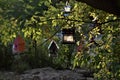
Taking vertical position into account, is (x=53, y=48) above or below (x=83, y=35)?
below

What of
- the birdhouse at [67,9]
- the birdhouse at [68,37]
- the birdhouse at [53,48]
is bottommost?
Answer: the birdhouse at [53,48]

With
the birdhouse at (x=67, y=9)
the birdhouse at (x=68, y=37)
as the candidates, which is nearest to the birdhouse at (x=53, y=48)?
the birdhouse at (x=68, y=37)

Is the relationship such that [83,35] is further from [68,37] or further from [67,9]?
[68,37]

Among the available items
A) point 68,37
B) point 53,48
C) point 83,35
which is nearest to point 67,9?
point 83,35

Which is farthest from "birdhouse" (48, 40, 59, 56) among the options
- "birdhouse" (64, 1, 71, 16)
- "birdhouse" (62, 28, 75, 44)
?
"birdhouse" (64, 1, 71, 16)

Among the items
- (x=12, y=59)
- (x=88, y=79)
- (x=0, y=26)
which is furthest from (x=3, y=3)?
(x=12, y=59)

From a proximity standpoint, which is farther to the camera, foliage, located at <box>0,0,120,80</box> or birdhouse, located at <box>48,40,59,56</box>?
birdhouse, located at <box>48,40,59,56</box>

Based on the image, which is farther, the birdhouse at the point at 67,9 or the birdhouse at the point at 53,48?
the birdhouse at the point at 53,48

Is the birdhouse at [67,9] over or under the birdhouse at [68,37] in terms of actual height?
over

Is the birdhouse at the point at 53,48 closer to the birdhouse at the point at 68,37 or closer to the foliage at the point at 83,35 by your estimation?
the birdhouse at the point at 68,37

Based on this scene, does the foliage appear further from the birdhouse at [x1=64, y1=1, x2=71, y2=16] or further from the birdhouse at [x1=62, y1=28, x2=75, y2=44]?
the birdhouse at [x1=62, y1=28, x2=75, y2=44]

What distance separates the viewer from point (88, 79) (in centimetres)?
1228

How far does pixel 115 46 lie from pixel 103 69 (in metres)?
0.90

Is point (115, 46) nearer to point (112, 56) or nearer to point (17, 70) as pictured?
point (112, 56)
